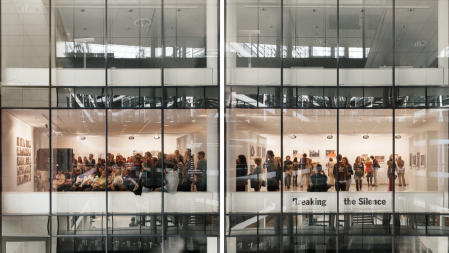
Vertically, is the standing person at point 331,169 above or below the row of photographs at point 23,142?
below

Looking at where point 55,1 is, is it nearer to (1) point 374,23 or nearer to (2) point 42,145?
(2) point 42,145

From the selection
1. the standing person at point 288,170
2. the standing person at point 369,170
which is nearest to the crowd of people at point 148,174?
the standing person at point 288,170

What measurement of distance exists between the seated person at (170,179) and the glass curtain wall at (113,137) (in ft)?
0.08

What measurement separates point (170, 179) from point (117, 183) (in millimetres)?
1293

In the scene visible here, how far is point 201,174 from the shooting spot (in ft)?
21.6

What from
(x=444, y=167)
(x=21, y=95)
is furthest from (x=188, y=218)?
(x=444, y=167)

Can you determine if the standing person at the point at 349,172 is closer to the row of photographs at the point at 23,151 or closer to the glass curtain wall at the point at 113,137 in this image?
the glass curtain wall at the point at 113,137

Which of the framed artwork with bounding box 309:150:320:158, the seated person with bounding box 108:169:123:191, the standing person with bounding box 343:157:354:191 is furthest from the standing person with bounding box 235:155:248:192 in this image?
the seated person with bounding box 108:169:123:191

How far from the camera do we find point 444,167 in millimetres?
6621

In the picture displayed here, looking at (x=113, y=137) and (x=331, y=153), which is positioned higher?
(x=113, y=137)

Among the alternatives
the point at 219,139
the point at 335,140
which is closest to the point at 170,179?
the point at 219,139

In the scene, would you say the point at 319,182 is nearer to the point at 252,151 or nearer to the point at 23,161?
the point at 252,151

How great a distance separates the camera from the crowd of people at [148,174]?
21.6 feet

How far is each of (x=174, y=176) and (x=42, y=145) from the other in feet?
10.8
